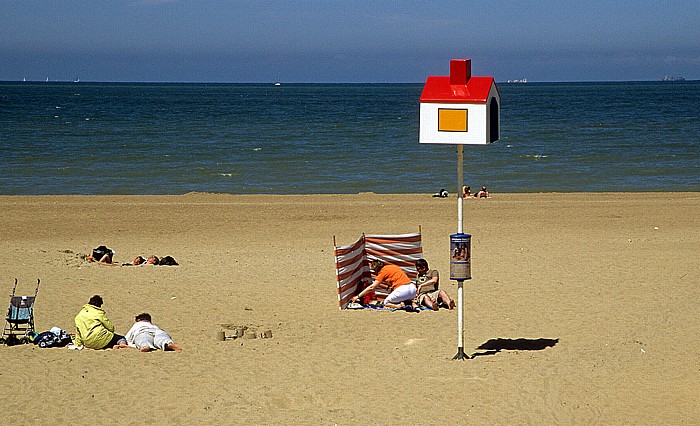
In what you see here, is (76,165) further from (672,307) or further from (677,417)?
(677,417)

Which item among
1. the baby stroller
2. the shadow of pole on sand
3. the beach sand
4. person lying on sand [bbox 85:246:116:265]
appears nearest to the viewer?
→ the beach sand

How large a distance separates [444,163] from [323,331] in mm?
27709

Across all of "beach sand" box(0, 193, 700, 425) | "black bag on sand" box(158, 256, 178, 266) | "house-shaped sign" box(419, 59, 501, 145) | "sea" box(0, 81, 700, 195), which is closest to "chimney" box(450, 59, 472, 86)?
"house-shaped sign" box(419, 59, 501, 145)

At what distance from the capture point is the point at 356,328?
11398mm

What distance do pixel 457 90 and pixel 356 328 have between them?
10.8 ft

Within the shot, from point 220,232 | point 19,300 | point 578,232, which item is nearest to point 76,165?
point 220,232

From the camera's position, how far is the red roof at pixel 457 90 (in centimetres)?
916

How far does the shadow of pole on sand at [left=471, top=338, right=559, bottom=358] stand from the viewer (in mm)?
10359

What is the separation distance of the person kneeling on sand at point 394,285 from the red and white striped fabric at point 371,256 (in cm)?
13

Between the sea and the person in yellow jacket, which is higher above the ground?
the person in yellow jacket

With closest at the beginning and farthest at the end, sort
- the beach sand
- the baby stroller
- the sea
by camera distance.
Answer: the beach sand < the baby stroller < the sea

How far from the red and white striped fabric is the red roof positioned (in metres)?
3.52

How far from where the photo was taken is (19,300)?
1098 centimetres

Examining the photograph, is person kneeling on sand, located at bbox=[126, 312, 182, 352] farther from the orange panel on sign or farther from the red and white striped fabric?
the orange panel on sign
